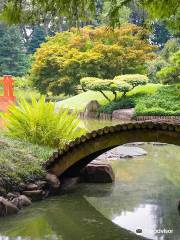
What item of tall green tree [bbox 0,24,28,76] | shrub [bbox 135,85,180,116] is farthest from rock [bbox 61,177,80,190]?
tall green tree [bbox 0,24,28,76]

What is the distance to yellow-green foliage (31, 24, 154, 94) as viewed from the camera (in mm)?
25016

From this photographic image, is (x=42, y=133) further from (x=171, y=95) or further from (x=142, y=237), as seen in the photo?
(x=171, y=95)

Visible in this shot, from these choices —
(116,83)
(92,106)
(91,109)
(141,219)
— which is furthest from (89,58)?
(141,219)

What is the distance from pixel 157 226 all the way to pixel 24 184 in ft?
7.02

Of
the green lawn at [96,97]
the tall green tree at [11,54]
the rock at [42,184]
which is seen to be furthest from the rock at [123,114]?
the tall green tree at [11,54]

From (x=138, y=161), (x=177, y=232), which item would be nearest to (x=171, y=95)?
(x=138, y=161)

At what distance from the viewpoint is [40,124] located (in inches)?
378

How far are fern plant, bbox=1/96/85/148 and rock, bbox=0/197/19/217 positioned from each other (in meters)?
2.89

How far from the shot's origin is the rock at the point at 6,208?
22.0 feet

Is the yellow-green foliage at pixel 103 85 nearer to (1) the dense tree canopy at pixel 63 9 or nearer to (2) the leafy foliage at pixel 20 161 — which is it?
(2) the leafy foliage at pixel 20 161

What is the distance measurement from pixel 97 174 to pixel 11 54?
31550mm

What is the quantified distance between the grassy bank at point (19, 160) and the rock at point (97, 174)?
770mm

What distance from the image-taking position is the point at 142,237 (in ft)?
20.1

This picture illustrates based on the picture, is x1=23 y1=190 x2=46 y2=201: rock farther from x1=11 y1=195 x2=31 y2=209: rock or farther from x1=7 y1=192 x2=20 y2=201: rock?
x1=7 y1=192 x2=20 y2=201: rock
